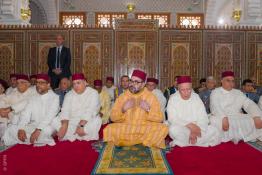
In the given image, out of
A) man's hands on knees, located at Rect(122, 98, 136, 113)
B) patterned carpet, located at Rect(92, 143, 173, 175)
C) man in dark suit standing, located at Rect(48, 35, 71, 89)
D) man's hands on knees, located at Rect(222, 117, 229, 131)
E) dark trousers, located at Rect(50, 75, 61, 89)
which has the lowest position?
patterned carpet, located at Rect(92, 143, 173, 175)

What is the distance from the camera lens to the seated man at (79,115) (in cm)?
445

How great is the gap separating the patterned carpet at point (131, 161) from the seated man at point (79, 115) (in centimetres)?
61

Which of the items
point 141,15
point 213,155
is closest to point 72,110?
point 213,155

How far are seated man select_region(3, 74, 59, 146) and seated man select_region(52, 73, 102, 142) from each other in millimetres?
164

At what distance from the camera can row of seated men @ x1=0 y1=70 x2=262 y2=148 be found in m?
4.02

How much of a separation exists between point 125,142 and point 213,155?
105cm

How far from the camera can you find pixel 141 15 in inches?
566

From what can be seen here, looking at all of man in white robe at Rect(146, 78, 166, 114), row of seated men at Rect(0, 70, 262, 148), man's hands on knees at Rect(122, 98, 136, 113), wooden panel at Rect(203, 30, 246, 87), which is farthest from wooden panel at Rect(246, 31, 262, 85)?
man's hands on knees at Rect(122, 98, 136, 113)

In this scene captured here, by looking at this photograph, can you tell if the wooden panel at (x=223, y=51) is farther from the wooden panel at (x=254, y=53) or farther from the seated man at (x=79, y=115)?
the seated man at (x=79, y=115)

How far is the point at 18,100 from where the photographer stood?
16.0 ft

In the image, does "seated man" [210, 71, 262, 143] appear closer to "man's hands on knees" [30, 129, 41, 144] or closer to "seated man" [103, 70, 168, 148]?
"seated man" [103, 70, 168, 148]

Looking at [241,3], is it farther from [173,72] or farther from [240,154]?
[240,154]

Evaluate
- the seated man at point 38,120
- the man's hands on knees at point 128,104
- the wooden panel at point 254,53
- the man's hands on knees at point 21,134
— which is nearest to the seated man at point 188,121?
the man's hands on knees at point 128,104

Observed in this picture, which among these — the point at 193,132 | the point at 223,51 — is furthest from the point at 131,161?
the point at 223,51
